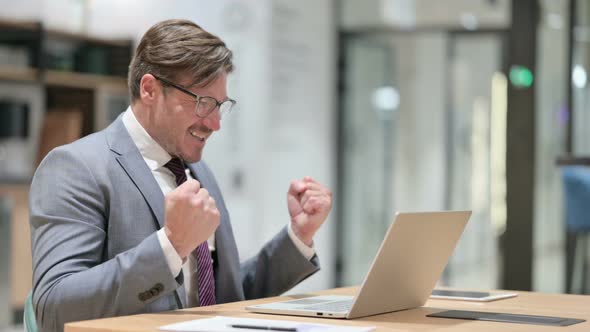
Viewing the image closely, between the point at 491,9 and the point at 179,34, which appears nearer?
the point at 179,34

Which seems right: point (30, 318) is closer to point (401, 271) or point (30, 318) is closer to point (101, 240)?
point (101, 240)

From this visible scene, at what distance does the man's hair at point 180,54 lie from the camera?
2.12 meters

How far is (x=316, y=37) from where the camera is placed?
8.09 m

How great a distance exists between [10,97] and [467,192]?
3.67 m

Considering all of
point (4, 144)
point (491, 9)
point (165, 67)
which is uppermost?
point (491, 9)

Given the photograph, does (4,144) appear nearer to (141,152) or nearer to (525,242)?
(525,242)

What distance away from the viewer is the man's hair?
2115 millimetres

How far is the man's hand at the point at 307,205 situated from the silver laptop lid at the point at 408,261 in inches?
15.3

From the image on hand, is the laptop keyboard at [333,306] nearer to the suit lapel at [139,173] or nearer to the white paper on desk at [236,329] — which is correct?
the white paper on desk at [236,329]

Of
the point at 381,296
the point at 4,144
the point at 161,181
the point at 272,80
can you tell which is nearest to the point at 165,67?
the point at 161,181

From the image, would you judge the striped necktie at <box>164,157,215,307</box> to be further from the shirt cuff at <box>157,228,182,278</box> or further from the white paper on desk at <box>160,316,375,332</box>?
the white paper on desk at <box>160,316,375,332</box>

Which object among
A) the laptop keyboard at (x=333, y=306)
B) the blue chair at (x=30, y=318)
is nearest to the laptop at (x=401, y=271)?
the laptop keyboard at (x=333, y=306)

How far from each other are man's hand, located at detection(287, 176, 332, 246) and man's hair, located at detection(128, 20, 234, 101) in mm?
352

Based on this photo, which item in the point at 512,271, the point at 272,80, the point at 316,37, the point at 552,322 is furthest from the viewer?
the point at 316,37
